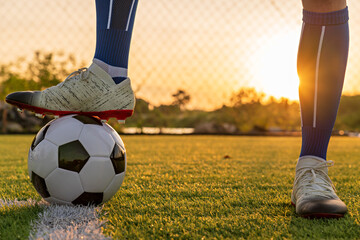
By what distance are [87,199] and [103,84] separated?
1.89 ft

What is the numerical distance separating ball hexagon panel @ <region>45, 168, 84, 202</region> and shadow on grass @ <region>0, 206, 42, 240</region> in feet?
0.42

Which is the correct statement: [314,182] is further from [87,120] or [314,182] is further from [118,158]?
[87,120]

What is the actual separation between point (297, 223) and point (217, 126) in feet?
38.0

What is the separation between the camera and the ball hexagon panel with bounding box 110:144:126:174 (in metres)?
1.55

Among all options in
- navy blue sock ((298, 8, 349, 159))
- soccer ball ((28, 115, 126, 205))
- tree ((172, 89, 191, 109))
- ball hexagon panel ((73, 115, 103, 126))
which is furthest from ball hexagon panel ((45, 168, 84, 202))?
tree ((172, 89, 191, 109))

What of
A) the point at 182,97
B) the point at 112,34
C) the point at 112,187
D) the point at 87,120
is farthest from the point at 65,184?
the point at 182,97

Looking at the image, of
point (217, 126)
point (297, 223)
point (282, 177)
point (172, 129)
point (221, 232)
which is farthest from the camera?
point (217, 126)

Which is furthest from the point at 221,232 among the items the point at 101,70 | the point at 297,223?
the point at 101,70

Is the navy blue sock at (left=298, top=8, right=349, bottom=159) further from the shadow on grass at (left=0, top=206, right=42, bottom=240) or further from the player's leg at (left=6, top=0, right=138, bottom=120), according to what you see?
the shadow on grass at (left=0, top=206, right=42, bottom=240)

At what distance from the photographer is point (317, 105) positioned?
1.58 m

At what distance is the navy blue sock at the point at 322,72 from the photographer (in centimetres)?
156

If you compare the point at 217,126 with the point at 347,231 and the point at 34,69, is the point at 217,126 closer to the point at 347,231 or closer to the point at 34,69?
the point at 34,69

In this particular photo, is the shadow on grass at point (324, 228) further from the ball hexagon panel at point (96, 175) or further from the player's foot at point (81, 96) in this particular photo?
the player's foot at point (81, 96)

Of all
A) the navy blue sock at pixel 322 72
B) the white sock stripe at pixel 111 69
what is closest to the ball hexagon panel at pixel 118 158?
the white sock stripe at pixel 111 69
